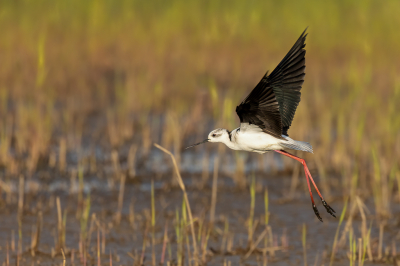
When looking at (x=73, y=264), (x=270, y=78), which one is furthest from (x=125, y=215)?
(x=270, y=78)

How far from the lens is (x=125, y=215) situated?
20.3ft

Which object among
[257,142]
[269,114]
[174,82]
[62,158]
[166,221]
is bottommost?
[166,221]

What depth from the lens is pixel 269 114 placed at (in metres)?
3.71

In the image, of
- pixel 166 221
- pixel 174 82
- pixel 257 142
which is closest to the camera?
pixel 257 142

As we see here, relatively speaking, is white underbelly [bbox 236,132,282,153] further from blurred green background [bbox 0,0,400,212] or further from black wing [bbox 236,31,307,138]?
blurred green background [bbox 0,0,400,212]

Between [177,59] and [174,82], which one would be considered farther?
[177,59]

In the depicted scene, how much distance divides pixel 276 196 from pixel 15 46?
18.2 ft

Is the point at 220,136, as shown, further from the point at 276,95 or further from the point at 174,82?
the point at 174,82

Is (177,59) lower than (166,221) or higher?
higher

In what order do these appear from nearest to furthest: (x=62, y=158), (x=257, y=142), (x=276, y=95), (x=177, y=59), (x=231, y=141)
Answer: (x=257, y=142), (x=231, y=141), (x=276, y=95), (x=62, y=158), (x=177, y=59)

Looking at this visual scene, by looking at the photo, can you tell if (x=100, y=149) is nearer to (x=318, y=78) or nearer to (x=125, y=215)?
(x=125, y=215)

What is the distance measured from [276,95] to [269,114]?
0.92ft

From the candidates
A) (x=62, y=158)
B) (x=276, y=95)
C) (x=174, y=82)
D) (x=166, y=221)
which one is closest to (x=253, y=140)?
(x=276, y=95)

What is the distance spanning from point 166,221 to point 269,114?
2.57 m
